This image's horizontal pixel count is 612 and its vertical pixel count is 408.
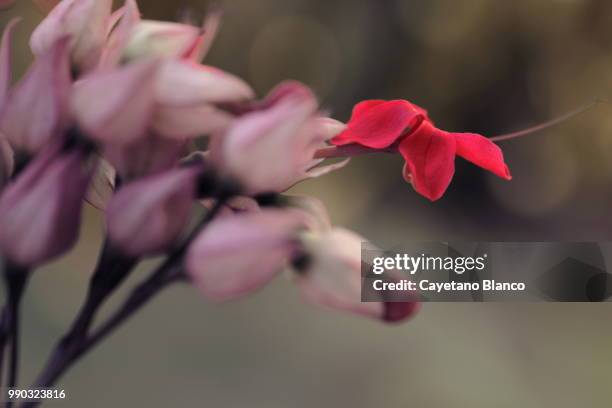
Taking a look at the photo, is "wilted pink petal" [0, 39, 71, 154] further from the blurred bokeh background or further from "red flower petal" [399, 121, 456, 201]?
the blurred bokeh background

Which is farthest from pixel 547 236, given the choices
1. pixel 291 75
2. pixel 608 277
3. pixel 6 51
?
pixel 6 51

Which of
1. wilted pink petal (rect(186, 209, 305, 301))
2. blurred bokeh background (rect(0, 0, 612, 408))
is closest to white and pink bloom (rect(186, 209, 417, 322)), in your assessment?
wilted pink petal (rect(186, 209, 305, 301))

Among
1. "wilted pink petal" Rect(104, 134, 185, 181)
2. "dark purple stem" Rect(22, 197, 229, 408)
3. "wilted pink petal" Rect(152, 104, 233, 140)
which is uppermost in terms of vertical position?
"wilted pink petal" Rect(152, 104, 233, 140)

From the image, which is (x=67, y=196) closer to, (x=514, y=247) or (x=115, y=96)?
(x=115, y=96)

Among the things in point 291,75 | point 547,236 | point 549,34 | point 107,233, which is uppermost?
point 549,34

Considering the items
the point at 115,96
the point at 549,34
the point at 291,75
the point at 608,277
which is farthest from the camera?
the point at 549,34

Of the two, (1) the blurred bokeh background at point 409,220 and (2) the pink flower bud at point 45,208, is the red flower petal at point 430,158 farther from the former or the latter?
(1) the blurred bokeh background at point 409,220

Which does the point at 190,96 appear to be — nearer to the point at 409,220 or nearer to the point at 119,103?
the point at 119,103
